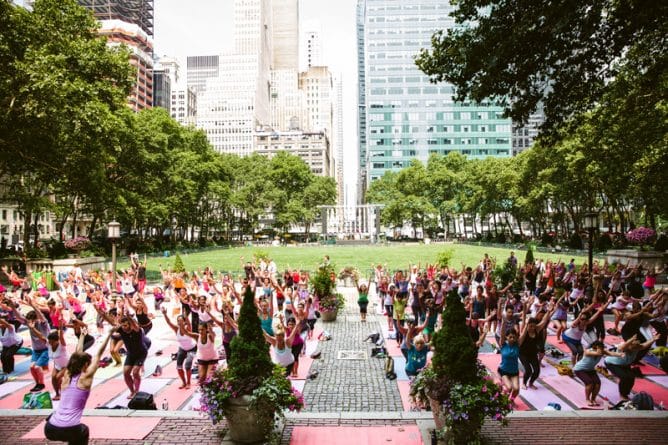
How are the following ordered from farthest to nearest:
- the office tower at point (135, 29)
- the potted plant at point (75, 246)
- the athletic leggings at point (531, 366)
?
the office tower at point (135, 29), the potted plant at point (75, 246), the athletic leggings at point (531, 366)

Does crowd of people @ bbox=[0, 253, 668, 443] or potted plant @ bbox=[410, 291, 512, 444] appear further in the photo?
crowd of people @ bbox=[0, 253, 668, 443]

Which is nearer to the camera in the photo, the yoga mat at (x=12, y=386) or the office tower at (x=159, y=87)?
the yoga mat at (x=12, y=386)

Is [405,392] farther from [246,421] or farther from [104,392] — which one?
[104,392]

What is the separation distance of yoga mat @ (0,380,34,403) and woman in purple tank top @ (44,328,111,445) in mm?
5176

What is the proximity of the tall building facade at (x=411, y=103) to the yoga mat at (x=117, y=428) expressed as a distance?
402 feet

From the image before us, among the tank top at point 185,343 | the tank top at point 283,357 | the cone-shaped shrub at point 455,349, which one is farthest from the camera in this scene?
the tank top at point 185,343

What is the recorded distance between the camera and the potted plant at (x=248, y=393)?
22.8ft

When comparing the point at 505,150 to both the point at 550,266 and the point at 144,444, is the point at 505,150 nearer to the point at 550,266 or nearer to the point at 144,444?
the point at 550,266

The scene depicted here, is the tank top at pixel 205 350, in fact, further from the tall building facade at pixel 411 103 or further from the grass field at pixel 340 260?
the tall building facade at pixel 411 103

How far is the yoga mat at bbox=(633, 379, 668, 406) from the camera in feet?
30.2

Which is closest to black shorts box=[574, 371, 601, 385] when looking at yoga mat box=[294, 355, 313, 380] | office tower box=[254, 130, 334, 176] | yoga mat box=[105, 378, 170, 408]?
yoga mat box=[294, 355, 313, 380]

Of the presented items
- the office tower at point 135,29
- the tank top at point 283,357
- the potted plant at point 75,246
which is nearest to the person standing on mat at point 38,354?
the tank top at point 283,357

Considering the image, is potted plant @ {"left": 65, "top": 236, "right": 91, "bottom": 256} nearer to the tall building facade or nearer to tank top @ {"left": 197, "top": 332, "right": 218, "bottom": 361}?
tank top @ {"left": 197, "top": 332, "right": 218, "bottom": 361}

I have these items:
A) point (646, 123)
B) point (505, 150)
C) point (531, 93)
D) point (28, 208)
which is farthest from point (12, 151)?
point (505, 150)
